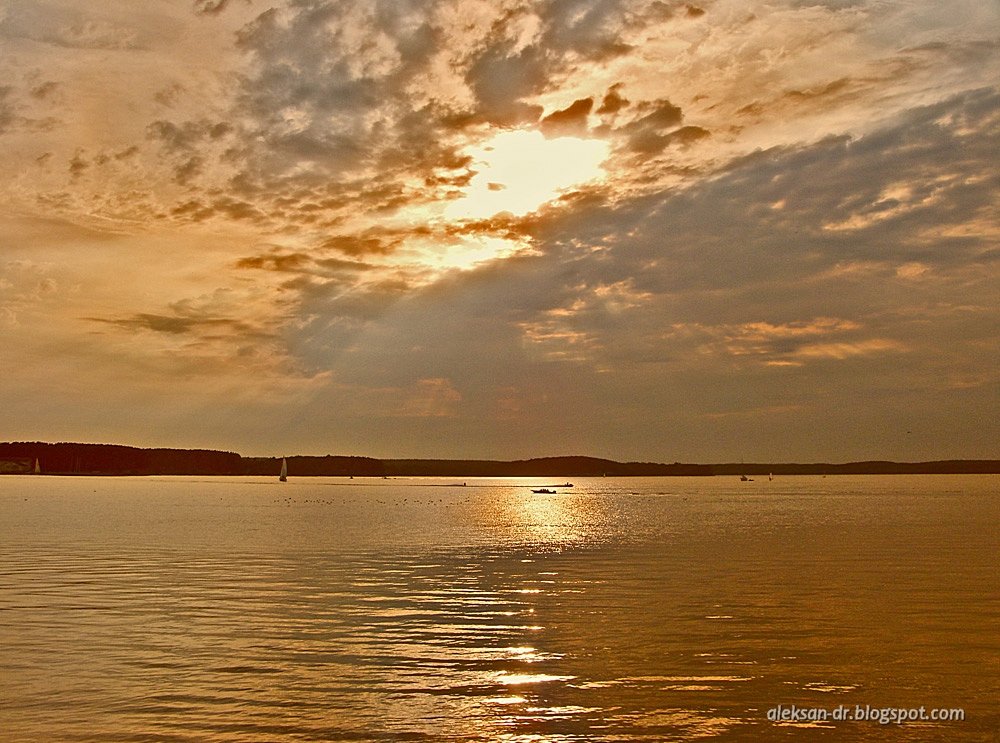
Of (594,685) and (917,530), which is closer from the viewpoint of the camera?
(594,685)

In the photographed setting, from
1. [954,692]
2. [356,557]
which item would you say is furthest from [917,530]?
[954,692]

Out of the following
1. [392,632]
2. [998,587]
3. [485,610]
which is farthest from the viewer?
[998,587]

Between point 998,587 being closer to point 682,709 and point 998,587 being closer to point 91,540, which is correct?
point 682,709

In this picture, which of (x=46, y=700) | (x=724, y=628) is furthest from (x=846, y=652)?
(x=46, y=700)

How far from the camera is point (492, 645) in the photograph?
107 ft

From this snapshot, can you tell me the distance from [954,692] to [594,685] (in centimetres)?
1004

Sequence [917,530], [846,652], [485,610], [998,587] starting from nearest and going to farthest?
[846,652]
[485,610]
[998,587]
[917,530]

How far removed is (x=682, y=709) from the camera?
78.3 feet

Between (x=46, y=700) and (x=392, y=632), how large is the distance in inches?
510

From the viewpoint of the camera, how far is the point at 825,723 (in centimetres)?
2302

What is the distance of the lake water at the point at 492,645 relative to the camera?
75.3 feet

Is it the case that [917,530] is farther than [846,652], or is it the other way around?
[917,530]

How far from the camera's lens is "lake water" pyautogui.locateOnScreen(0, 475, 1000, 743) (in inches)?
904

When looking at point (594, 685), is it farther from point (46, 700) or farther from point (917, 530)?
point (917, 530)
